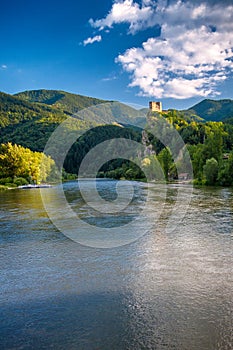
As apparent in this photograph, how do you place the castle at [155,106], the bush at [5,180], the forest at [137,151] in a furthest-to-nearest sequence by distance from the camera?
the castle at [155,106], the bush at [5,180], the forest at [137,151]

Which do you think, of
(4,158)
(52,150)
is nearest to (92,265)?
(4,158)

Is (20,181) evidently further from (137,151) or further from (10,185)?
(137,151)

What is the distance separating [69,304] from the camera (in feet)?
28.5

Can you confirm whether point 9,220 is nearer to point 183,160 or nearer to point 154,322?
point 154,322

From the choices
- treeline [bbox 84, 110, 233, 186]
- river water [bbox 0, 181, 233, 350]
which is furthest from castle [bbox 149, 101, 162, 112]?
river water [bbox 0, 181, 233, 350]

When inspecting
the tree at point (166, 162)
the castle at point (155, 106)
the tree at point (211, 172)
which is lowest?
the tree at point (211, 172)

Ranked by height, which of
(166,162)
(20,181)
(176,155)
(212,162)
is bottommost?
(20,181)

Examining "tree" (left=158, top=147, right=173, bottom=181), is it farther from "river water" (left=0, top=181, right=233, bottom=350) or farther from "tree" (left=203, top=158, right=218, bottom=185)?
"river water" (left=0, top=181, right=233, bottom=350)

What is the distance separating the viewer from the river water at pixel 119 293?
6969 millimetres

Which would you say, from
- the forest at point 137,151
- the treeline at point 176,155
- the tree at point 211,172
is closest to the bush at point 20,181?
the forest at point 137,151

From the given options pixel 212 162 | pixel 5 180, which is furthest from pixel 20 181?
pixel 212 162

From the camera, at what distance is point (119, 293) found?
368 inches

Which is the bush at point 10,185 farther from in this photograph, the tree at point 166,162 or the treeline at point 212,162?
the treeline at point 212,162

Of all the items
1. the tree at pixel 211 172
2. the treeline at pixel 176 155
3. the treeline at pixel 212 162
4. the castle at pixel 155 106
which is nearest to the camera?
the treeline at pixel 212 162
